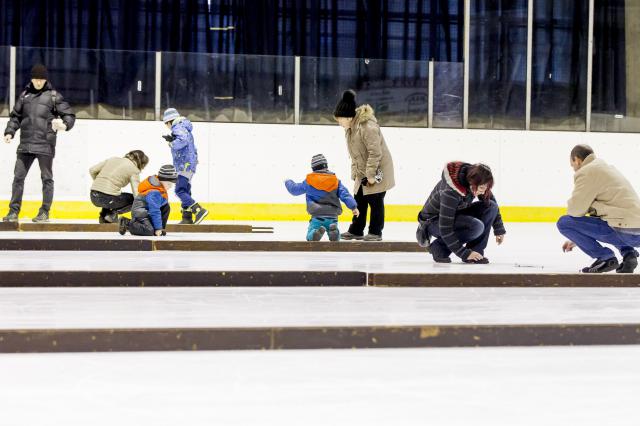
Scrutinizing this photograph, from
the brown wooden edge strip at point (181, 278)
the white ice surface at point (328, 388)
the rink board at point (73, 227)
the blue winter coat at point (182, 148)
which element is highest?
the blue winter coat at point (182, 148)

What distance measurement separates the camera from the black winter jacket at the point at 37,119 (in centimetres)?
1140

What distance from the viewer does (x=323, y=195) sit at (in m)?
9.42

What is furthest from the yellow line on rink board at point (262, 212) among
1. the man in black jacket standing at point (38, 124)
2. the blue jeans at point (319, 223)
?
the blue jeans at point (319, 223)

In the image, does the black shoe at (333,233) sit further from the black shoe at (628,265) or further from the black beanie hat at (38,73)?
the black beanie hat at (38,73)

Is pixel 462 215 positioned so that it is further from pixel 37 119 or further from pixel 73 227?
pixel 37 119

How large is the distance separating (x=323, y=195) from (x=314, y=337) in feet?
16.5

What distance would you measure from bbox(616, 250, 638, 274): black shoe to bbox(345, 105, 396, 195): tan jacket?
2.99 m

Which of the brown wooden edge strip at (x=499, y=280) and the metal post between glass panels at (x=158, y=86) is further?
the metal post between glass panels at (x=158, y=86)

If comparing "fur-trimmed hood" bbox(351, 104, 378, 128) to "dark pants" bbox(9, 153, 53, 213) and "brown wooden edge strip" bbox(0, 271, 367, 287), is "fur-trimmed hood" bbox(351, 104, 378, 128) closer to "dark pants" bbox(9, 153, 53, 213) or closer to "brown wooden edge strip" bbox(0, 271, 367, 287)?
"brown wooden edge strip" bbox(0, 271, 367, 287)

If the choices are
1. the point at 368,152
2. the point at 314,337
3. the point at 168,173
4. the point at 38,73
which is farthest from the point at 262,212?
the point at 314,337

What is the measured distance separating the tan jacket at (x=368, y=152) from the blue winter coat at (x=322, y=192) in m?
0.33

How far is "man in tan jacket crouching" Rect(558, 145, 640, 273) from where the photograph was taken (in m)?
6.61

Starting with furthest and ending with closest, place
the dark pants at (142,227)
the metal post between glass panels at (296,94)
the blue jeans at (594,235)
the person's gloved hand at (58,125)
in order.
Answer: the metal post between glass panels at (296,94) → the person's gloved hand at (58,125) → the dark pants at (142,227) → the blue jeans at (594,235)

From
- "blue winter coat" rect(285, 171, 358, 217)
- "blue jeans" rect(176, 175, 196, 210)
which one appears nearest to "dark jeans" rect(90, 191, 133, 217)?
"blue jeans" rect(176, 175, 196, 210)
